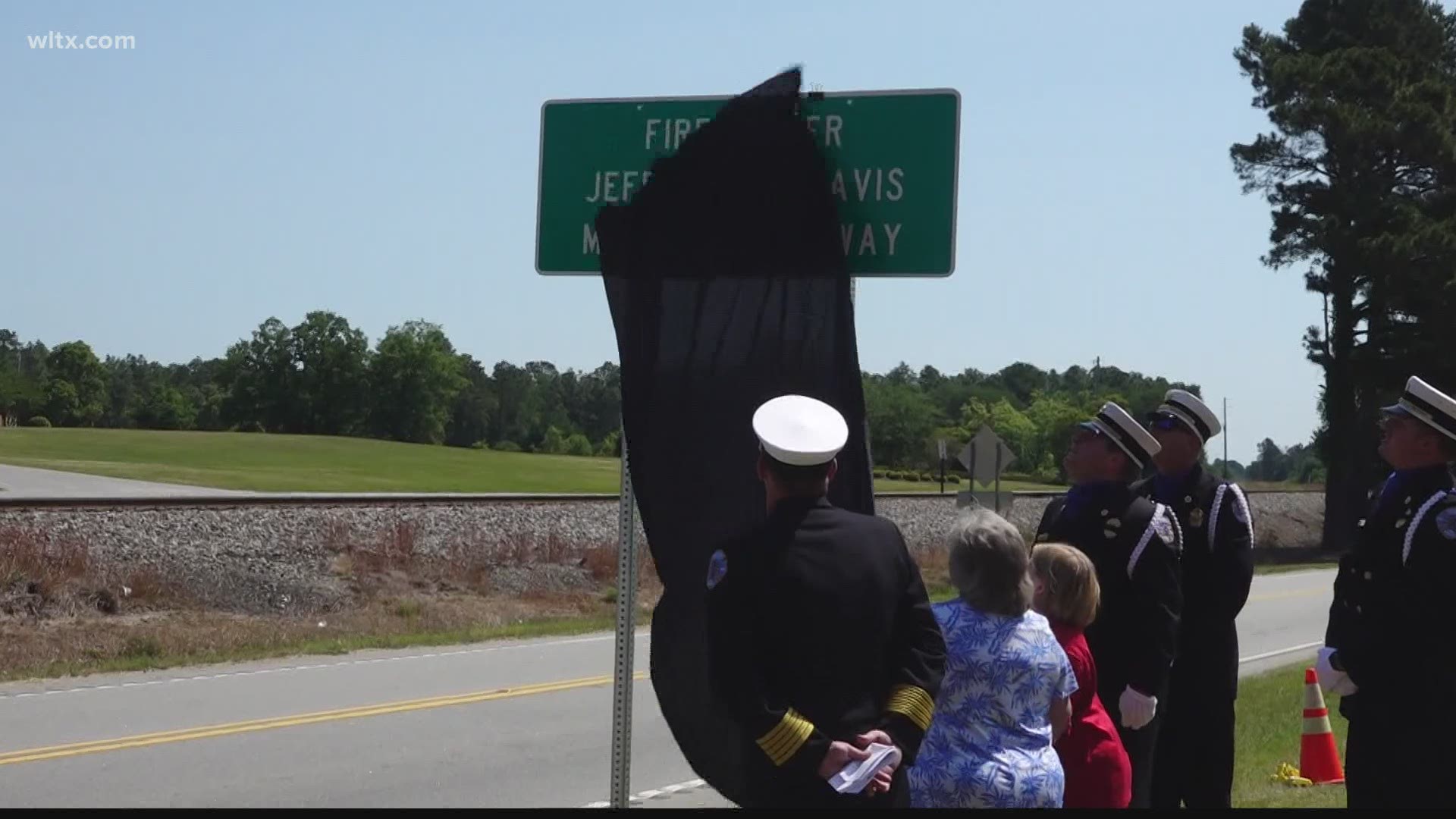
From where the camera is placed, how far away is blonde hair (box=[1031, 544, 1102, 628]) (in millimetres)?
4988

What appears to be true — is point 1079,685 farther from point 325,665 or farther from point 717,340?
point 325,665

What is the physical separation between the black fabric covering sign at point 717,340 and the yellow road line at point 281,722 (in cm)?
498

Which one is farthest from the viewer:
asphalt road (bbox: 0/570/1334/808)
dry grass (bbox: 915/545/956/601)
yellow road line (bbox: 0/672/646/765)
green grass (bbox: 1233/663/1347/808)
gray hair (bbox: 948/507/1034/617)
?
dry grass (bbox: 915/545/956/601)

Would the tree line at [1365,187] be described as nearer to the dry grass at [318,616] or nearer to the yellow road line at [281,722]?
the dry grass at [318,616]

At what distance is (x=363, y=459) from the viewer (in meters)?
90.8

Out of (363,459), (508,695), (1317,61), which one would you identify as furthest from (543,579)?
(363,459)

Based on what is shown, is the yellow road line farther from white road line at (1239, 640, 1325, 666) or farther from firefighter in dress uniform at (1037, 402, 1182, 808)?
white road line at (1239, 640, 1325, 666)

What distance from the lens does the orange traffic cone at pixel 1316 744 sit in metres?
10.1

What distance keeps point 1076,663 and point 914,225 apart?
1.46m

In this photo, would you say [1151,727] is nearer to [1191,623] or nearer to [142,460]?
[1191,623]

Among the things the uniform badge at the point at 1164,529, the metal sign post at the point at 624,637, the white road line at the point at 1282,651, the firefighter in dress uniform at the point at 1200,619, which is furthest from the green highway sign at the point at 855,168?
the white road line at the point at 1282,651

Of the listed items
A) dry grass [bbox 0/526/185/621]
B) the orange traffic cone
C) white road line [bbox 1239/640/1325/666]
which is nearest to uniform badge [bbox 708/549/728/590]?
the orange traffic cone

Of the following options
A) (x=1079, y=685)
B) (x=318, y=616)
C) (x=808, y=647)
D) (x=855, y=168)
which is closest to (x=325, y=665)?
(x=318, y=616)

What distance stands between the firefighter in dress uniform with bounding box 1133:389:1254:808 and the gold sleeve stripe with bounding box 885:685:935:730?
273 cm
